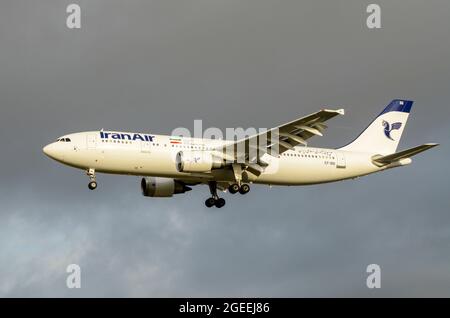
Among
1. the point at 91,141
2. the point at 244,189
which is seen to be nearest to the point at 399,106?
the point at 244,189

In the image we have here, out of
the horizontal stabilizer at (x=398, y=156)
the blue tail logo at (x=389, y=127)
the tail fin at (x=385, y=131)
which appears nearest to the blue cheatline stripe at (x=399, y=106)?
the tail fin at (x=385, y=131)

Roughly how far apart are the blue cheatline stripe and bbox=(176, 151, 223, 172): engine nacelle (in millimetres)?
17160

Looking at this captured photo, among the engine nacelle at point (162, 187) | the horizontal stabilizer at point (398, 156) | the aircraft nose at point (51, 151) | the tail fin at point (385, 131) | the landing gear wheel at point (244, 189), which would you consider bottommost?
the landing gear wheel at point (244, 189)

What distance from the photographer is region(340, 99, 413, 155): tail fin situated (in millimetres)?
67500

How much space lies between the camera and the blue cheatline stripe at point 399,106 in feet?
231

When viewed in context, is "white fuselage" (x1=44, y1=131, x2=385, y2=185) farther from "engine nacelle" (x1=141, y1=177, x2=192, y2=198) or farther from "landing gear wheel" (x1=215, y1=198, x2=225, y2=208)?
"engine nacelle" (x1=141, y1=177, x2=192, y2=198)

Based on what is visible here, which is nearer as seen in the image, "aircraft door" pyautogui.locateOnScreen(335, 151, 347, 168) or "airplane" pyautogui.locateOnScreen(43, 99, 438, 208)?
"airplane" pyautogui.locateOnScreen(43, 99, 438, 208)

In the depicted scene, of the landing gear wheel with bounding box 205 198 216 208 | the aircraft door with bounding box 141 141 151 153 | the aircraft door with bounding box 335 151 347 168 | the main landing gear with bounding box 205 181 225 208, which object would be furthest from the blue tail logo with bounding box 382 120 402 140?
the aircraft door with bounding box 141 141 151 153

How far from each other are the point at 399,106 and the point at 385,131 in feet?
9.45

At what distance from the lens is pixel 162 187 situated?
6588cm

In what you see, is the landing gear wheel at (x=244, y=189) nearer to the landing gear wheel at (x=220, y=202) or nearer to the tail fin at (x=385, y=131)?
the landing gear wheel at (x=220, y=202)

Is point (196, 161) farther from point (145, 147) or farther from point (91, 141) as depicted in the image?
point (91, 141)

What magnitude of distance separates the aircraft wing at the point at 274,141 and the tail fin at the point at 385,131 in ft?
27.9
